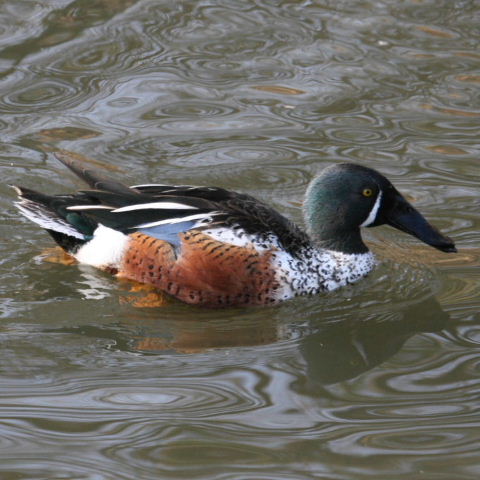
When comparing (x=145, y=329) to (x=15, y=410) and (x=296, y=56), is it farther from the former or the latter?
(x=296, y=56)

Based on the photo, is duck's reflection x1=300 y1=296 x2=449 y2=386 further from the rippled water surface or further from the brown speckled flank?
the brown speckled flank

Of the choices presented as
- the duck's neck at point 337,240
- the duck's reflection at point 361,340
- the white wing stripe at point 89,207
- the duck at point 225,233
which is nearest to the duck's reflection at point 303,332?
the duck's reflection at point 361,340

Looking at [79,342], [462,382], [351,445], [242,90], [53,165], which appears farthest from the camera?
[242,90]

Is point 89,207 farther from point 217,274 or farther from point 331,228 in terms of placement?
point 331,228

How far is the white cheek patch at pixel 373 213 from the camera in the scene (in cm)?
726

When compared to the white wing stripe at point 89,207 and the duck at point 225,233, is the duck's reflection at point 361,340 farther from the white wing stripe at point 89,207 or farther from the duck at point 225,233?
the white wing stripe at point 89,207

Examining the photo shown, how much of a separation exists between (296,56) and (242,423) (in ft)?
18.5

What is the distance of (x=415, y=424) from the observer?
546 centimetres

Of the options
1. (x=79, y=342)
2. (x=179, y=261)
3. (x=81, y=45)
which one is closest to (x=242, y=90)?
(x=81, y=45)

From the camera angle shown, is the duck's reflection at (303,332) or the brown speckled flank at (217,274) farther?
the brown speckled flank at (217,274)

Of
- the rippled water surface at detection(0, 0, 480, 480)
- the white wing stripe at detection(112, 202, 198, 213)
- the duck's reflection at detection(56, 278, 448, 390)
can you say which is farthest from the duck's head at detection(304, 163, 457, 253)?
the white wing stripe at detection(112, 202, 198, 213)

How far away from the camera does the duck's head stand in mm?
7223

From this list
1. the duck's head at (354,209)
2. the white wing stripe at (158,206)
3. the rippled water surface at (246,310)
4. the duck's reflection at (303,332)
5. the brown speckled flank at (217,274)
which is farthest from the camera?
the duck's head at (354,209)

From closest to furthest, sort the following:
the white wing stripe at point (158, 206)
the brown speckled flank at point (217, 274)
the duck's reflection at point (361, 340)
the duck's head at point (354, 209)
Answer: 1. the duck's reflection at point (361, 340)
2. the brown speckled flank at point (217, 274)
3. the white wing stripe at point (158, 206)
4. the duck's head at point (354, 209)
